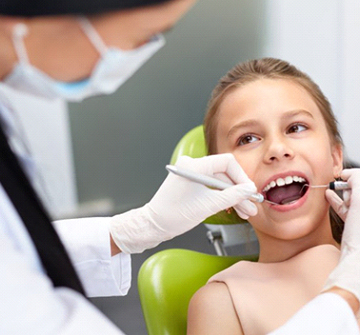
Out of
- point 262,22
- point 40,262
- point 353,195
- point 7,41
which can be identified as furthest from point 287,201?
point 262,22

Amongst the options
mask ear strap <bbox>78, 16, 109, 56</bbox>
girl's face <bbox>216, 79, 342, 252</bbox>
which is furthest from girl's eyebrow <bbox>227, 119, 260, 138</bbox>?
mask ear strap <bbox>78, 16, 109, 56</bbox>

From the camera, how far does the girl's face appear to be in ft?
4.81

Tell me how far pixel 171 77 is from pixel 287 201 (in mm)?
2144

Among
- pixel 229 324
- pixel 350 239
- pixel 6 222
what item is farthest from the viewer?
pixel 229 324

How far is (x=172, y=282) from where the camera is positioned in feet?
5.14

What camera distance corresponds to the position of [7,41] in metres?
0.82

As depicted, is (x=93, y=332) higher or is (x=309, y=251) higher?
(x=93, y=332)

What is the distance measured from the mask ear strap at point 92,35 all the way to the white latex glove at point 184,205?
58 cm

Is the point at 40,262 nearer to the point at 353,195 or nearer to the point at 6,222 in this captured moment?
the point at 6,222

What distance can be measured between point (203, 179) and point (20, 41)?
575mm

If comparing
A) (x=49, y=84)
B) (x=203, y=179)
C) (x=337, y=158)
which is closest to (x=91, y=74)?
(x=49, y=84)

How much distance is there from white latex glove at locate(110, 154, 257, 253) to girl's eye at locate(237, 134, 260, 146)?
0.14 meters

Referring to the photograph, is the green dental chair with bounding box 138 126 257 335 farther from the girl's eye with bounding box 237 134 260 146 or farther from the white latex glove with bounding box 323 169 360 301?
the white latex glove with bounding box 323 169 360 301

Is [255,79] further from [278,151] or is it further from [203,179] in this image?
[203,179]
